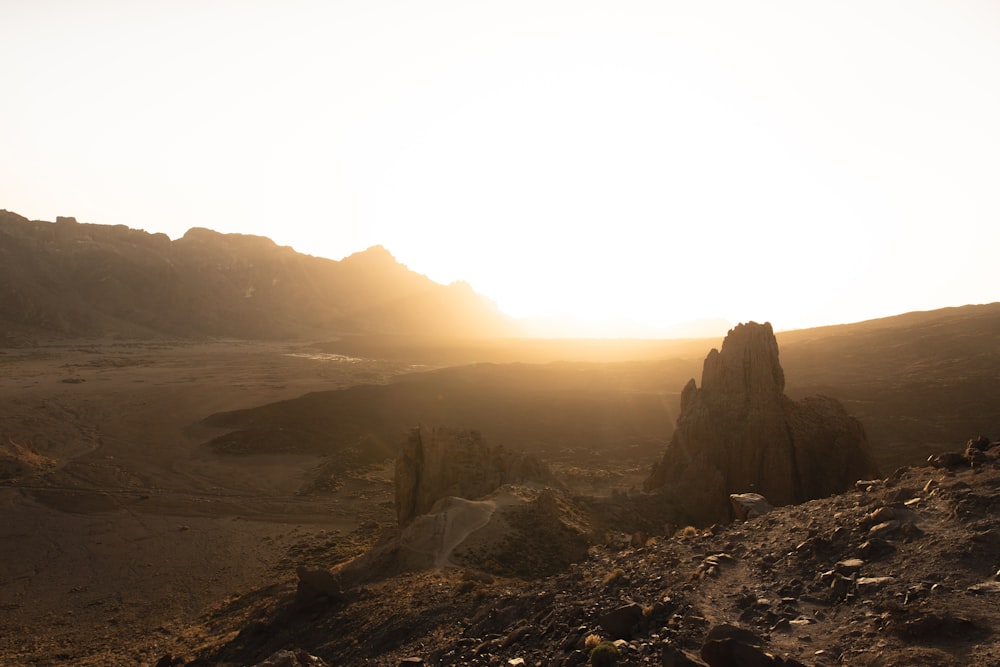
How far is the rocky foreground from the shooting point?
25.4 ft

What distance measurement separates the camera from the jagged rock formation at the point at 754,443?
2611 cm

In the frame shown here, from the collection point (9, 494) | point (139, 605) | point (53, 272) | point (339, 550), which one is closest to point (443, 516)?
point (339, 550)

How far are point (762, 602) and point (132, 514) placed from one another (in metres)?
32.5

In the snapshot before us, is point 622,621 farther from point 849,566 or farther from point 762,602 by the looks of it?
point 849,566

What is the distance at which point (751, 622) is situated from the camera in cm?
901

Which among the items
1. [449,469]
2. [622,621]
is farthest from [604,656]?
[449,469]

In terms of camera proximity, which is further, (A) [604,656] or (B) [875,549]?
(B) [875,549]

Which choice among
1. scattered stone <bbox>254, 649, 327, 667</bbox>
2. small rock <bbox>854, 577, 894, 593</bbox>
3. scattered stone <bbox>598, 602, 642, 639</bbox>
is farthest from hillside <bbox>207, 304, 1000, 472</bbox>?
scattered stone <bbox>254, 649, 327, 667</bbox>

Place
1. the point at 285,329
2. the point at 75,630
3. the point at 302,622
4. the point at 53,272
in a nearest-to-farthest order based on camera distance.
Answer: the point at 302,622, the point at 75,630, the point at 53,272, the point at 285,329

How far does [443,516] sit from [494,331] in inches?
6924

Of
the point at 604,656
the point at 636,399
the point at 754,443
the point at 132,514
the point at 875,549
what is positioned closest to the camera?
the point at 604,656

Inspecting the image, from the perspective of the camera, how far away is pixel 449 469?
28.4 meters

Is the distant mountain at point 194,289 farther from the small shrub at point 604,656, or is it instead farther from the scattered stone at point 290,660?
the small shrub at point 604,656

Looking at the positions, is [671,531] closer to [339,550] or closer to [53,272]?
[339,550]
